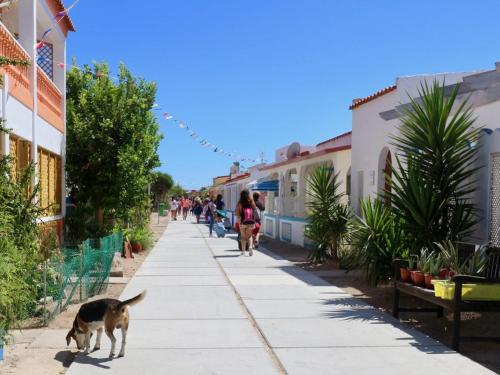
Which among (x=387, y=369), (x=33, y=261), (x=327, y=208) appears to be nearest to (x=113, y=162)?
(x=327, y=208)

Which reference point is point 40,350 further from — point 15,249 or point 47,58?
point 47,58

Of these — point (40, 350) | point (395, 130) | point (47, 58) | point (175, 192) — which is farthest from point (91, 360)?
point (175, 192)

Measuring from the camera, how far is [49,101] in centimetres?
1416

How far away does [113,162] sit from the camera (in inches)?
626

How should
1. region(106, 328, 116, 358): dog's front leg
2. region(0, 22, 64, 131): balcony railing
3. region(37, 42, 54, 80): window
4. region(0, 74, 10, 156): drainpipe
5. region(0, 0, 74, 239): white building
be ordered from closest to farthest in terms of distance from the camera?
1. region(106, 328, 116, 358): dog's front leg
2. region(0, 74, 10, 156): drainpipe
3. region(0, 22, 64, 131): balcony railing
4. region(0, 0, 74, 239): white building
5. region(37, 42, 54, 80): window

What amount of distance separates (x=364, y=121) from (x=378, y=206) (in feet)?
18.5

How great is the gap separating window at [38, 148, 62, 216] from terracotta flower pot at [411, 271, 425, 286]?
7.87 meters

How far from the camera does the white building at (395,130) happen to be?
877 cm

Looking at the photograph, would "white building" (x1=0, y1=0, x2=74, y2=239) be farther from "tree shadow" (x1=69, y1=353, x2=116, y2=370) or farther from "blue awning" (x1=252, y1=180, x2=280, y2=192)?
"blue awning" (x1=252, y1=180, x2=280, y2=192)

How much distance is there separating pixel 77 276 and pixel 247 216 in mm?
8205

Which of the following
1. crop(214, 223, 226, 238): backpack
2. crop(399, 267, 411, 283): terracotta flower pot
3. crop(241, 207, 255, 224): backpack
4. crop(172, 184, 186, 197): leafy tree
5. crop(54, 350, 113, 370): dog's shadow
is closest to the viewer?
crop(54, 350, 113, 370): dog's shadow

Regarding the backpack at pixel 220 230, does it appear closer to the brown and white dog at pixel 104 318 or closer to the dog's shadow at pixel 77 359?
the dog's shadow at pixel 77 359

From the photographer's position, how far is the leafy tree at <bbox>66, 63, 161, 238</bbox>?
15.8 metres

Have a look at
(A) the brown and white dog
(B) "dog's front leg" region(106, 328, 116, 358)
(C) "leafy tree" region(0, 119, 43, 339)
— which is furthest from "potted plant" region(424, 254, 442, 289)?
(C) "leafy tree" region(0, 119, 43, 339)
